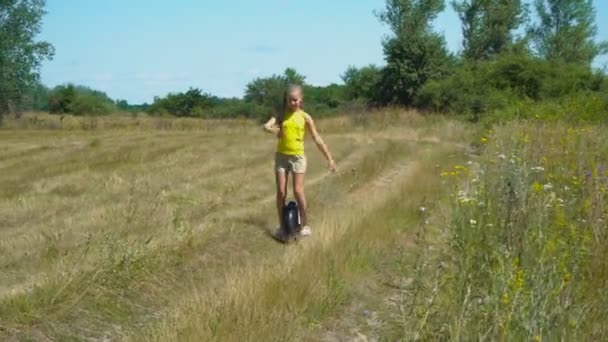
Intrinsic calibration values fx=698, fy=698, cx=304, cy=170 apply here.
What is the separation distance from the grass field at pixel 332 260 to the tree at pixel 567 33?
2084 inches

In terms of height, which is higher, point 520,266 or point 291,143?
point 291,143

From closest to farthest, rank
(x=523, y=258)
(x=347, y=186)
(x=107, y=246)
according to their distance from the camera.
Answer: (x=523, y=258)
(x=107, y=246)
(x=347, y=186)

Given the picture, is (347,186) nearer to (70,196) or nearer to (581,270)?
(70,196)

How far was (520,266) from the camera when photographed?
15.4 feet

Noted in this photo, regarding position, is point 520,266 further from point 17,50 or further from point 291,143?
point 17,50

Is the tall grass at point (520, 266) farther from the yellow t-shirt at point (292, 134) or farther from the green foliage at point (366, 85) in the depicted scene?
the green foliage at point (366, 85)

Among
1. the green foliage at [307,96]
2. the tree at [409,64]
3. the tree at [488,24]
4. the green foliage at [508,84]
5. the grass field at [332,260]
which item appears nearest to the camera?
the grass field at [332,260]

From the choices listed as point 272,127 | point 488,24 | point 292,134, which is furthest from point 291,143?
point 488,24

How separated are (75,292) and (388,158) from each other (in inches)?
527

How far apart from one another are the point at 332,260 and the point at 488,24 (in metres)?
58.1

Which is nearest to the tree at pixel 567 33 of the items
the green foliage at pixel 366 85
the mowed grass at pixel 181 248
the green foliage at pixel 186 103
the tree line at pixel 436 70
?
the tree line at pixel 436 70

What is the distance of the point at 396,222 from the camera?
8.48 metres

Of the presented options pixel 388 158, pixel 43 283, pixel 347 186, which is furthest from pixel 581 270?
pixel 388 158

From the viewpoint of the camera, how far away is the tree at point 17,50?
3966 cm
